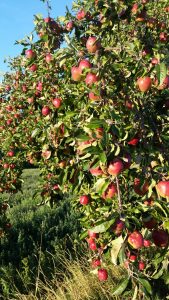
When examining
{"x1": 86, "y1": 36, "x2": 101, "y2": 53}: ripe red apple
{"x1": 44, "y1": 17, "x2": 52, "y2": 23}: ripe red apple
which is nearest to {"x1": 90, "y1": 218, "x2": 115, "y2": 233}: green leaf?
{"x1": 86, "y1": 36, "x2": 101, "y2": 53}: ripe red apple

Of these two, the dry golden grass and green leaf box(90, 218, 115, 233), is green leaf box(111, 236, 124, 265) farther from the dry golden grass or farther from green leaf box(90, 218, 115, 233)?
the dry golden grass

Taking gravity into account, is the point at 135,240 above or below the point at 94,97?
below

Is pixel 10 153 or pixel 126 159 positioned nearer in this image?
pixel 126 159

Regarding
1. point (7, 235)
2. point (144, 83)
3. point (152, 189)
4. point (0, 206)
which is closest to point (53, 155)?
point (152, 189)

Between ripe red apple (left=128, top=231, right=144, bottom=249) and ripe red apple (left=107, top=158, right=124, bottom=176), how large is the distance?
39 cm

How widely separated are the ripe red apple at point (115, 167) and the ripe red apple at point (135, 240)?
39cm

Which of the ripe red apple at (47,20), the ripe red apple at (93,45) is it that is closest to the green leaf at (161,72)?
the ripe red apple at (93,45)

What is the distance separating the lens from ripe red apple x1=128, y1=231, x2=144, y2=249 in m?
2.14

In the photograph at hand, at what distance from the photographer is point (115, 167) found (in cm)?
202

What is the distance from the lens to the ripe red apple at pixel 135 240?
214cm

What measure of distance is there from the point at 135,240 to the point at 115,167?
0.45 meters

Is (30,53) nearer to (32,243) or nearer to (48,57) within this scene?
(48,57)

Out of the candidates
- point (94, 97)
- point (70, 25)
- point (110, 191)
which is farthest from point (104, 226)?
point (70, 25)

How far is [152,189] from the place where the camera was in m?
2.51
